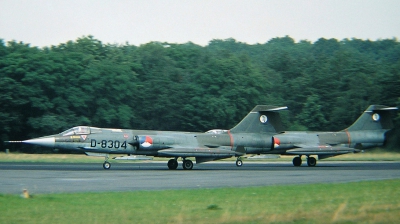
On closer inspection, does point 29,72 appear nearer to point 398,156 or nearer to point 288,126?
point 288,126

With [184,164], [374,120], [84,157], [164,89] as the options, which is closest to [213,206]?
A: [184,164]

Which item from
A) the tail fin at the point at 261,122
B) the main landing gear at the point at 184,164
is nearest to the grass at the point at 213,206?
the main landing gear at the point at 184,164

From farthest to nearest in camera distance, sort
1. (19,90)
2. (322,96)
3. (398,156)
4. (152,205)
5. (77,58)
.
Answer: (322,96) → (77,58) → (19,90) → (398,156) → (152,205)

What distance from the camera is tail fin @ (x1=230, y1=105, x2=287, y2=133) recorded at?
34281mm

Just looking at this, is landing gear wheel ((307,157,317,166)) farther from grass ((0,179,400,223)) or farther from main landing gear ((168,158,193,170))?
grass ((0,179,400,223))

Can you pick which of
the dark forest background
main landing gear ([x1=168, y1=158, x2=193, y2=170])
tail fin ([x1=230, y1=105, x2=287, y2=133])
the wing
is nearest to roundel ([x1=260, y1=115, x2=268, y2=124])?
tail fin ([x1=230, y1=105, x2=287, y2=133])

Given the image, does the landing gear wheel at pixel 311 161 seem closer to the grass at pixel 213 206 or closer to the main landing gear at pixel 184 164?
the main landing gear at pixel 184 164

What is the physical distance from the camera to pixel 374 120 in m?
39.2

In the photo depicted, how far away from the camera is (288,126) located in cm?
6222

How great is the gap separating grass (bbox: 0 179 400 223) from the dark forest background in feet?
113

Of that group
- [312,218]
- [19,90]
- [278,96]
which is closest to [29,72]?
[19,90]

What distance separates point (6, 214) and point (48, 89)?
4099cm

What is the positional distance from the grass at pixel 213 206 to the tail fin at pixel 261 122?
16.0 metres

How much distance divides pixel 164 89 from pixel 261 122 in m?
28.5
